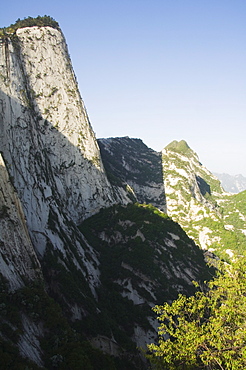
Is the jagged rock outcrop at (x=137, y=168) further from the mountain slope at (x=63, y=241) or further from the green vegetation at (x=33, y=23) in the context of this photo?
the green vegetation at (x=33, y=23)

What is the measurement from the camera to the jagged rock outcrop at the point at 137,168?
103125mm

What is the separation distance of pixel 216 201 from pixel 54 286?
117814 millimetres

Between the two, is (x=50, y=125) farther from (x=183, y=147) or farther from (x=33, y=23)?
(x=183, y=147)

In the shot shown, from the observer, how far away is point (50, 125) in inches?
2296

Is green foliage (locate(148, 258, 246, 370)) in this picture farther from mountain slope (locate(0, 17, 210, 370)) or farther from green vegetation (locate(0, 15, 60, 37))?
green vegetation (locate(0, 15, 60, 37))

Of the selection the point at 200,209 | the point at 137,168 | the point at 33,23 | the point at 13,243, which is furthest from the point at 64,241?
the point at 137,168

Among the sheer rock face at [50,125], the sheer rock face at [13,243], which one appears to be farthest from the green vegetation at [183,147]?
the sheer rock face at [13,243]

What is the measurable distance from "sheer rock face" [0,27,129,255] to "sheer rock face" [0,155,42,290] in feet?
44.8

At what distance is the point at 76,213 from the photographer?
182 ft

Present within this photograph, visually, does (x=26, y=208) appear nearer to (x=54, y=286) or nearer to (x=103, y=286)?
(x=54, y=286)

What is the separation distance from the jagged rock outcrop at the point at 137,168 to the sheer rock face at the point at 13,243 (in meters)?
66.1

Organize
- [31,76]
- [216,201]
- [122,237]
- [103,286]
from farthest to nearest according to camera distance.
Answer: [216,201], [31,76], [122,237], [103,286]

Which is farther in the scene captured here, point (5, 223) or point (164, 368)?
point (5, 223)

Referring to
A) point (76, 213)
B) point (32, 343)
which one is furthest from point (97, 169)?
point (32, 343)
